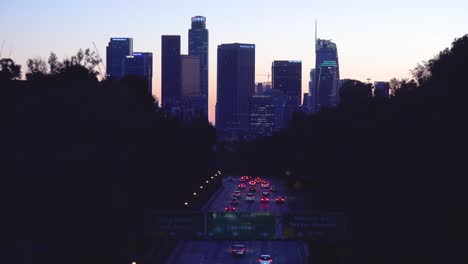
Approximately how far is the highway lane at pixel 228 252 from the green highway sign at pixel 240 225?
9.74 m

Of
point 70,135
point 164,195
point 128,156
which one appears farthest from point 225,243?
point 70,135

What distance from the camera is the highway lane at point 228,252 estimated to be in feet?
158

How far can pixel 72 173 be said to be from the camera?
135 feet

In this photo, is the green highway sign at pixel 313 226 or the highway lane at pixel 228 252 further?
the highway lane at pixel 228 252

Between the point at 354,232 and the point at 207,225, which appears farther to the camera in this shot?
the point at 354,232

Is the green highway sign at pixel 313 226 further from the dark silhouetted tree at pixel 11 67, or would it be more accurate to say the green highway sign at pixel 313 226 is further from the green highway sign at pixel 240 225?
the dark silhouetted tree at pixel 11 67

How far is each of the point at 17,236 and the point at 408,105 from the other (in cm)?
2378

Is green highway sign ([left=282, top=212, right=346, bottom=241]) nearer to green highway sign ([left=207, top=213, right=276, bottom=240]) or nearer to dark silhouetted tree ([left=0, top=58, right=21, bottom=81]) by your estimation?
green highway sign ([left=207, top=213, right=276, bottom=240])

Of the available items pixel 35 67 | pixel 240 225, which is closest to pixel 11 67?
pixel 35 67

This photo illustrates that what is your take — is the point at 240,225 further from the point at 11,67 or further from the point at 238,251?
the point at 11,67

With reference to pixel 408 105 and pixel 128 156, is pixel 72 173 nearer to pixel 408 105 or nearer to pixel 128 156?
pixel 128 156

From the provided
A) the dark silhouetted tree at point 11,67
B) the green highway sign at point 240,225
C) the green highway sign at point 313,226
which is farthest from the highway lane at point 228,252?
the dark silhouetted tree at point 11,67

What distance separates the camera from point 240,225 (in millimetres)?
37531

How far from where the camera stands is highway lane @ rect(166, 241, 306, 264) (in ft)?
158
